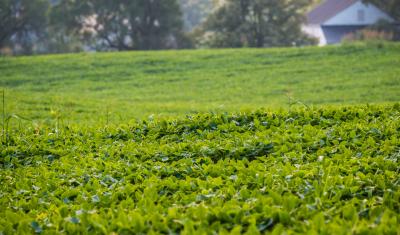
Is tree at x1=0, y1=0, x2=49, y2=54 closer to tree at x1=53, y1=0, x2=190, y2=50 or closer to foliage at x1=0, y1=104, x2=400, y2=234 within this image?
tree at x1=53, y1=0, x2=190, y2=50

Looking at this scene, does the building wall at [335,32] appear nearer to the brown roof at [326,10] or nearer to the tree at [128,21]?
the brown roof at [326,10]

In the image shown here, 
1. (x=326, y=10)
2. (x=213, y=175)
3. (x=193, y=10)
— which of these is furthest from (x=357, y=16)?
(x=213, y=175)

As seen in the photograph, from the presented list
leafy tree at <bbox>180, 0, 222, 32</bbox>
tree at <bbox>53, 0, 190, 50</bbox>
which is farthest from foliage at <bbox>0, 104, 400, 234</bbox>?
leafy tree at <bbox>180, 0, 222, 32</bbox>

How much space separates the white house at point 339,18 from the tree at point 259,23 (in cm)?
871

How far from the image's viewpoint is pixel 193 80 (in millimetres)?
22828

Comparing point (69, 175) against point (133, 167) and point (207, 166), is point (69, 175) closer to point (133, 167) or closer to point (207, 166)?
point (133, 167)

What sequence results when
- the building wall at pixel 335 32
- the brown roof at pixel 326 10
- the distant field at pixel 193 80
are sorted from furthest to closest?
the brown roof at pixel 326 10 < the building wall at pixel 335 32 < the distant field at pixel 193 80

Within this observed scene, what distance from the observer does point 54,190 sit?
5188 millimetres

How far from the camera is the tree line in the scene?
40062 millimetres

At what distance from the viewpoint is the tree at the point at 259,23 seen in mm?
39812

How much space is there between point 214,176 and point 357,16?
49454mm

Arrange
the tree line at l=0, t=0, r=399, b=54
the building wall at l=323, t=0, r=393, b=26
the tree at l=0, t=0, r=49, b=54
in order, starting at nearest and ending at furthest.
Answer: the tree line at l=0, t=0, r=399, b=54
the tree at l=0, t=0, r=49, b=54
the building wall at l=323, t=0, r=393, b=26

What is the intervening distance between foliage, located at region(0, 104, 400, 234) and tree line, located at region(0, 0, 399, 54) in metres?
31.1

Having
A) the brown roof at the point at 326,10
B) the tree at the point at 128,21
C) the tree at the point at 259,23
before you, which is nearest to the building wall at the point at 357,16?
the brown roof at the point at 326,10
